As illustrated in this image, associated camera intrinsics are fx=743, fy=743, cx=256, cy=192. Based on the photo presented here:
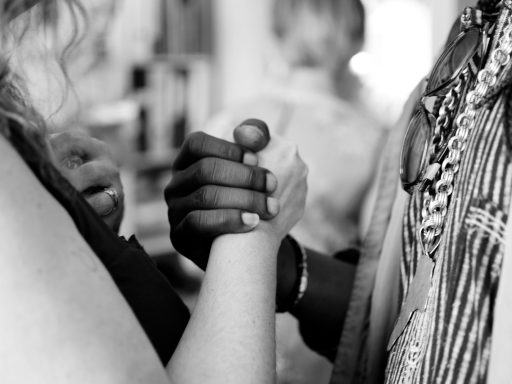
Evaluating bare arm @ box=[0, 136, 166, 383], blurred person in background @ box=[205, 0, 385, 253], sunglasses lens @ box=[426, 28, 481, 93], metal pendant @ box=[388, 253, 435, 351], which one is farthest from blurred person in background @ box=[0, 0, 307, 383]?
blurred person in background @ box=[205, 0, 385, 253]

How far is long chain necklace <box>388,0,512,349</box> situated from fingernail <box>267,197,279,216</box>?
20 centimetres

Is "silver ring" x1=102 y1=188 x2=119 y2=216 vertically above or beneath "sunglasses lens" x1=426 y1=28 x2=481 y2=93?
beneath

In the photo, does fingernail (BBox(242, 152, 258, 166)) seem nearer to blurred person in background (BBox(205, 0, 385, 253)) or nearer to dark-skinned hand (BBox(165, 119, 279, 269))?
dark-skinned hand (BBox(165, 119, 279, 269))

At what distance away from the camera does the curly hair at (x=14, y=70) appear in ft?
2.14

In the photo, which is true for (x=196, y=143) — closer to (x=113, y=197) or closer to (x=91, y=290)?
(x=113, y=197)

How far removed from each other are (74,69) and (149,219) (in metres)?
1.33

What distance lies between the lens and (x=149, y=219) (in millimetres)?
4273

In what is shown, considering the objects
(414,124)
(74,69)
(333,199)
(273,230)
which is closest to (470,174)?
(414,124)

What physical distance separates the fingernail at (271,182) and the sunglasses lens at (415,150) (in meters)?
0.19

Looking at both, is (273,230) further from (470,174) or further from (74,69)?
(74,69)

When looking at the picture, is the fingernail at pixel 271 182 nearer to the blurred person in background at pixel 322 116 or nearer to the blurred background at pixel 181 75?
the blurred person in background at pixel 322 116

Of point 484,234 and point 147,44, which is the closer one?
point 484,234

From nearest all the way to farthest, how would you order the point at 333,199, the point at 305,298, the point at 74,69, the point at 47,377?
the point at 47,377 < the point at 305,298 < the point at 333,199 < the point at 74,69

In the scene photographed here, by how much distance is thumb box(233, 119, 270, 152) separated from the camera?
0.97 metres
